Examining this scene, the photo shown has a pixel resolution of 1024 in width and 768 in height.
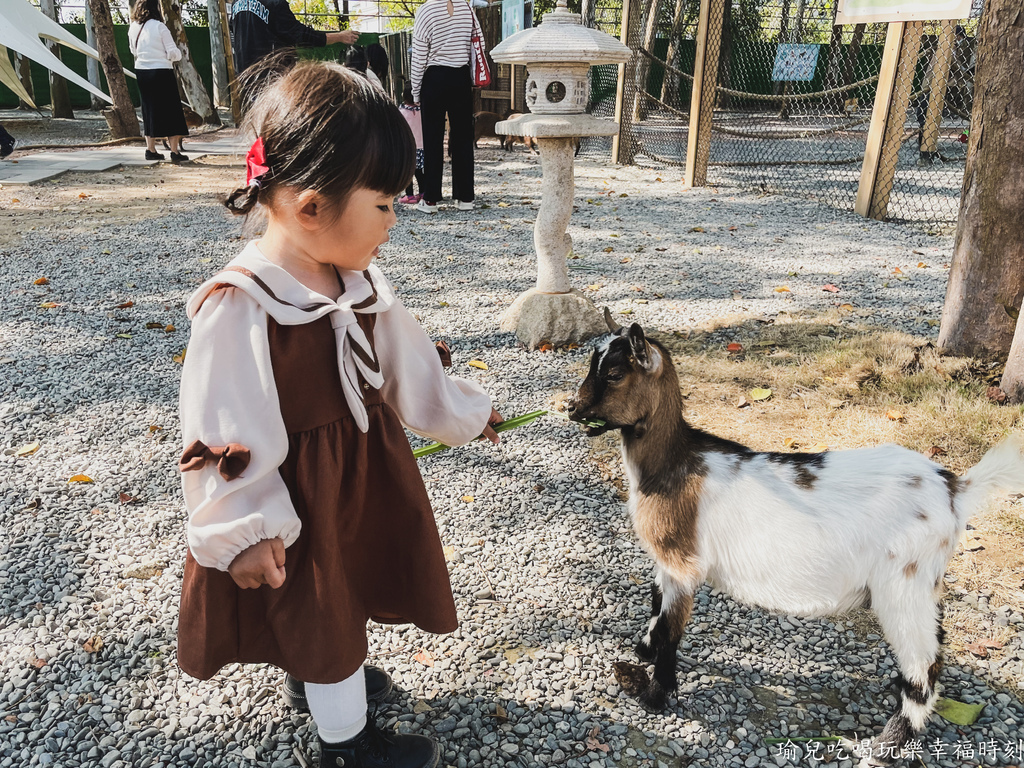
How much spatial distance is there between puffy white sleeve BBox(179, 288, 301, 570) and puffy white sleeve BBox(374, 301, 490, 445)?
38cm

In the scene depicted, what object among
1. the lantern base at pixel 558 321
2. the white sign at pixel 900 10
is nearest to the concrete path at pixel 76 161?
the lantern base at pixel 558 321

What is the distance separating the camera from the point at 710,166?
11336 millimetres

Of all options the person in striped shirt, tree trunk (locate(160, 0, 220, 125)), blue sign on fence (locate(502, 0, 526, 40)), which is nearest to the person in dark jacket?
the person in striped shirt

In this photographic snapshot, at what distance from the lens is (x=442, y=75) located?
7473mm

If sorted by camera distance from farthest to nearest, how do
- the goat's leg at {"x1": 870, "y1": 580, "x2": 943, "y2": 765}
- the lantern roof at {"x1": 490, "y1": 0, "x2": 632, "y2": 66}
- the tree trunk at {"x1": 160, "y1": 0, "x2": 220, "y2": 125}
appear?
the tree trunk at {"x1": 160, "y1": 0, "x2": 220, "y2": 125} → the lantern roof at {"x1": 490, "y1": 0, "x2": 632, "y2": 66} → the goat's leg at {"x1": 870, "y1": 580, "x2": 943, "y2": 765}

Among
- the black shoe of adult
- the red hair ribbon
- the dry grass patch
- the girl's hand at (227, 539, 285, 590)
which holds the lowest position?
the black shoe of adult

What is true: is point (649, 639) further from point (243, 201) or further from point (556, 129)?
point (556, 129)

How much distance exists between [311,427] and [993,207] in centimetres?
384

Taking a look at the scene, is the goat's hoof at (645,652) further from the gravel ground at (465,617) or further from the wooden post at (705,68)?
the wooden post at (705,68)

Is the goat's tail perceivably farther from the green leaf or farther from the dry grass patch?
the dry grass patch

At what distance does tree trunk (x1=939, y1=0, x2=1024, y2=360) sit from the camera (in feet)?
12.0

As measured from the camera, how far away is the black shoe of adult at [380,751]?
1.78m

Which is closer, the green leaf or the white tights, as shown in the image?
the white tights

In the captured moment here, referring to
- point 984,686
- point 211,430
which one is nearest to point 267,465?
point 211,430
